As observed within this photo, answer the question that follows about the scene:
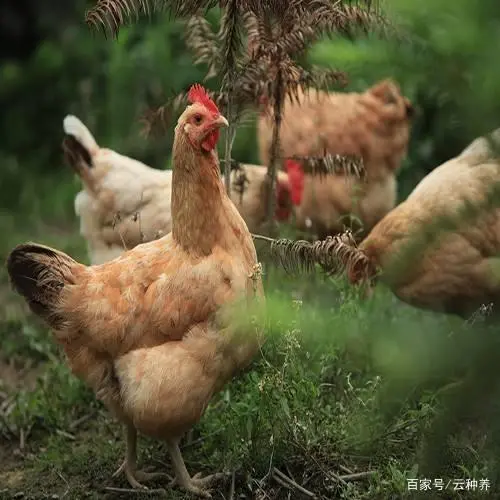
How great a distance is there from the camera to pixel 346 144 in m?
5.38

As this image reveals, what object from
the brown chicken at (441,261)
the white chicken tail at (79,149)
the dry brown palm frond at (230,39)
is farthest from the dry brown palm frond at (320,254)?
the white chicken tail at (79,149)

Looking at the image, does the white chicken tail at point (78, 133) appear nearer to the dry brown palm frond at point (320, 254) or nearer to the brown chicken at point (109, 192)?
the brown chicken at point (109, 192)

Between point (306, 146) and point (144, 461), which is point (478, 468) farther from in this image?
point (306, 146)

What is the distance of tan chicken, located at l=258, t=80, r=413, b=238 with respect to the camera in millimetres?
5262

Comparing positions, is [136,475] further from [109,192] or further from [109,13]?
[109,13]

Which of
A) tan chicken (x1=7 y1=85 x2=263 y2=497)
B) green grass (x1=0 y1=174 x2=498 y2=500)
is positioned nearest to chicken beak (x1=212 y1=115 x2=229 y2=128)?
tan chicken (x1=7 y1=85 x2=263 y2=497)

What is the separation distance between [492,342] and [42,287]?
2.24 meters

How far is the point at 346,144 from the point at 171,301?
2.53 meters

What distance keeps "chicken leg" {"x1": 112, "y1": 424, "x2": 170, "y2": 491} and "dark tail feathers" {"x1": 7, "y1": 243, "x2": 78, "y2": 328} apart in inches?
21.2

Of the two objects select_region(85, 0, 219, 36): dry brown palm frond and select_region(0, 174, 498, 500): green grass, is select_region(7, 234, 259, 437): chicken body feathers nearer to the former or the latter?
select_region(0, 174, 498, 500): green grass

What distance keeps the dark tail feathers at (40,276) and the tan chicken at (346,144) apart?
82.8 inches

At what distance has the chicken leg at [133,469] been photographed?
346cm

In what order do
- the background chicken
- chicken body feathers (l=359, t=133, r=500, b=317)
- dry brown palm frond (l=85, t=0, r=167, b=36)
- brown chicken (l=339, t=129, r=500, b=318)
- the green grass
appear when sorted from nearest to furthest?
dry brown palm frond (l=85, t=0, r=167, b=36), the green grass, brown chicken (l=339, t=129, r=500, b=318), chicken body feathers (l=359, t=133, r=500, b=317), the background chicken

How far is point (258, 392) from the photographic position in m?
3.38
